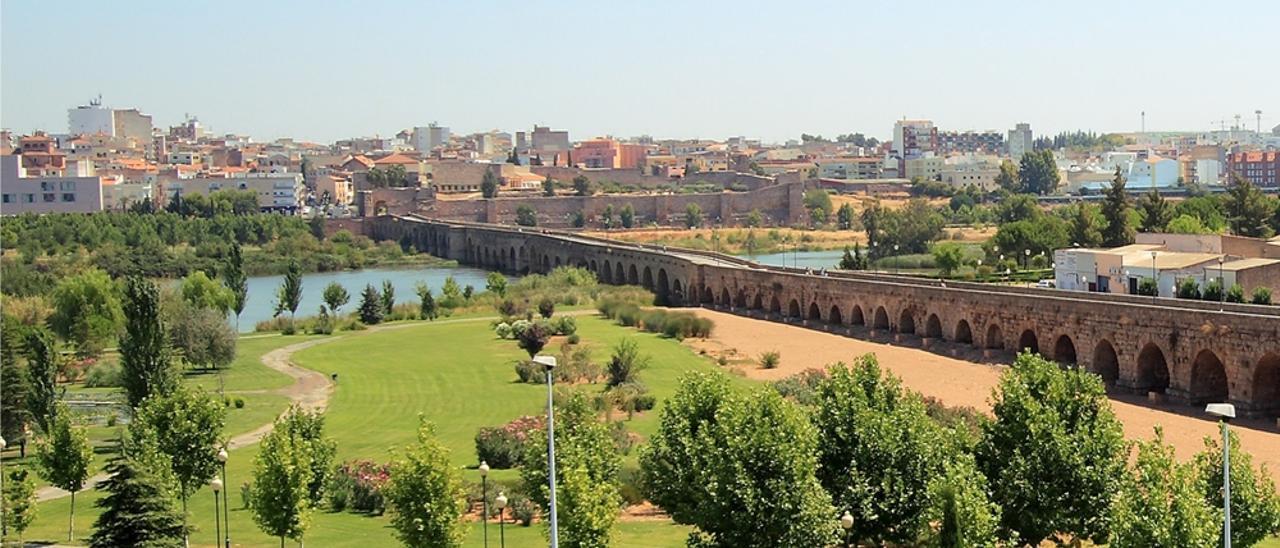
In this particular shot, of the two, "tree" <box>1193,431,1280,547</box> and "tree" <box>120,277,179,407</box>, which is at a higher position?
"tree" <box>120,277,179,407</box>

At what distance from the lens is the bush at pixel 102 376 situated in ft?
140

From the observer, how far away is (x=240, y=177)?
127 metres

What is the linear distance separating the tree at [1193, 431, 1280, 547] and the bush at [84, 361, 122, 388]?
3011 centimetres

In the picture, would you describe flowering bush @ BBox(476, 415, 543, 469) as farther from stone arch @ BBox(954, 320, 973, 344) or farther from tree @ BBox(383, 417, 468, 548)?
stone arch @ BBox(954, 320, 973, 344)

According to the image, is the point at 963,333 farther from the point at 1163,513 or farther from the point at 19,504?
the point at 19,504

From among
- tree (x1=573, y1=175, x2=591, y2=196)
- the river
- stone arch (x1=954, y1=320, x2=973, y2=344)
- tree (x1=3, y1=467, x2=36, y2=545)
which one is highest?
tree (x1=573, y1=175, x2=591, y2=196)

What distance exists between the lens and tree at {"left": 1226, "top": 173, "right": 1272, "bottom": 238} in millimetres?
68562

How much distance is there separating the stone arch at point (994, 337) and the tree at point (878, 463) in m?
21.2

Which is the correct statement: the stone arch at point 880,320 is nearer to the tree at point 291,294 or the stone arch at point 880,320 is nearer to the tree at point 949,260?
the tree at point 949,260

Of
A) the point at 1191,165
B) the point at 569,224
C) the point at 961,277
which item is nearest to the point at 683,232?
the point at 569,224

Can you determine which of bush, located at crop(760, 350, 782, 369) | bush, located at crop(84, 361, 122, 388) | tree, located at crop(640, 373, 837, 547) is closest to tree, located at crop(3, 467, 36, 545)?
tree, located at crop(640, 373, 837, 547)

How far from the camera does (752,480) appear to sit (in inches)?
798

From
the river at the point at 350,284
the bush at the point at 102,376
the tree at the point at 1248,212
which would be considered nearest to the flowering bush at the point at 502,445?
the bush at the point at 102,376

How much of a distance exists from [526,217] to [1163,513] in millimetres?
104266
